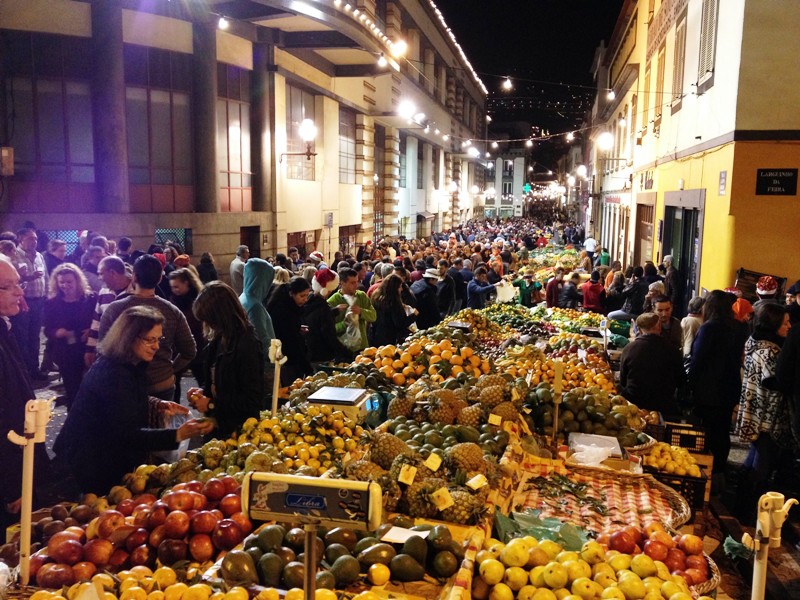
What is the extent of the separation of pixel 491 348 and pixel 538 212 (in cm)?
9417

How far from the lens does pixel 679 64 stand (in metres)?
13.8

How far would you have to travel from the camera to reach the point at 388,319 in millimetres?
9523

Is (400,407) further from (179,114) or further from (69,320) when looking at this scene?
(179,114)

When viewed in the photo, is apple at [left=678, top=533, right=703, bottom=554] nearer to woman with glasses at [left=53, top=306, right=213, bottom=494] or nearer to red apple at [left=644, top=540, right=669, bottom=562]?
red apple at [left=644, top=540, right=669, bottom=562]

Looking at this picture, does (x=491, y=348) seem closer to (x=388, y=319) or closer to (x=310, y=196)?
(x=388, y=319)

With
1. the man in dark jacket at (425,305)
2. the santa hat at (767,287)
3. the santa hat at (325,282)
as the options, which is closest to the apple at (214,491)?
the santa hat at (325,282)

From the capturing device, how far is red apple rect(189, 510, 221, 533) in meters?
3.29

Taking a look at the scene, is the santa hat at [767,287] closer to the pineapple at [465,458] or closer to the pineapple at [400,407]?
the pineapple at [400,407]

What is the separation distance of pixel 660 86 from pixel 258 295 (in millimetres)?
13626

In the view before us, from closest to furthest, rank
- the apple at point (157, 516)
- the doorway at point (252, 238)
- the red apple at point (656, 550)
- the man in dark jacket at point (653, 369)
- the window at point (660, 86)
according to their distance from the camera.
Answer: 1. the apple at point (157, 516)
2. the red apple at point (656, 550)
3. the man in dark jacket at point (653, 369)
4. the window at point (660, 86)
5. the doorway at point (252, 238)

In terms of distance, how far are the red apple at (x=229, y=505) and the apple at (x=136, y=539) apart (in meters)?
0.38

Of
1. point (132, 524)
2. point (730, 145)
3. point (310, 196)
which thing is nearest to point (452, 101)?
point (310, 196)

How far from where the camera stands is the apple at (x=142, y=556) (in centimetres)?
317

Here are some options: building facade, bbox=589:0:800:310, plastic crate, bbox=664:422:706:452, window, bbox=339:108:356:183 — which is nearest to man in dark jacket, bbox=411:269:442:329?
building facade, bbox=589:0:800:310
